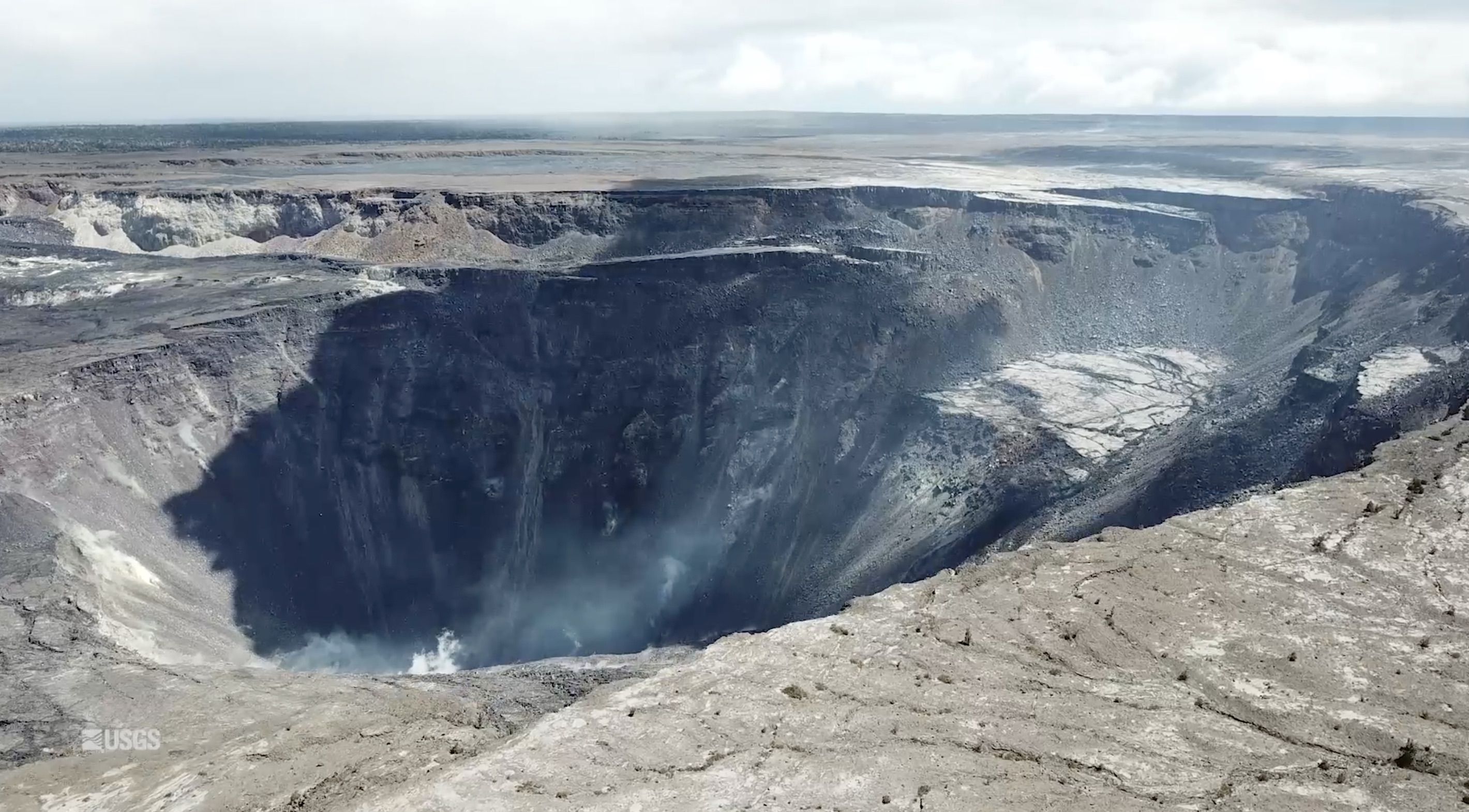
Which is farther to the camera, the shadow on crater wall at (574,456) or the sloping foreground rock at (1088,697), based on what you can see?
the shadow on crater wall at (574,456)

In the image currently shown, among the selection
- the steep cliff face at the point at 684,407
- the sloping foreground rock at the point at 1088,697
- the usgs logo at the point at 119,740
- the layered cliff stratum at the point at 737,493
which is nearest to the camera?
the sloping foreground rock at the point at 1088,697

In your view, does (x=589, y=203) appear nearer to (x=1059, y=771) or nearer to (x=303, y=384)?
(x=303, y=384)

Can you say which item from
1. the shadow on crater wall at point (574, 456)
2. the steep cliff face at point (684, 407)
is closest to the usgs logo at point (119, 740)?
the steep cliff face at point (684, 407)

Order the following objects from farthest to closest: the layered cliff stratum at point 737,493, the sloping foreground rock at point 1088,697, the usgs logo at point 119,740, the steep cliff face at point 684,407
→ 1. the steep cliff face at point 684,407
2. the usgs logo at point 119,740
3. the layered cliff stratum at point 737,493
4. the sloping foreground rock at point 1088,697

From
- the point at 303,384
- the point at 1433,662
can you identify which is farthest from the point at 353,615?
the point at 1433,662

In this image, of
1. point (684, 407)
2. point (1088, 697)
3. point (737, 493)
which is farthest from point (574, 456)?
point (1088, 697)

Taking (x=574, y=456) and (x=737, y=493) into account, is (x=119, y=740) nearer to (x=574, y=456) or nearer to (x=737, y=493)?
(x=574, y=456)

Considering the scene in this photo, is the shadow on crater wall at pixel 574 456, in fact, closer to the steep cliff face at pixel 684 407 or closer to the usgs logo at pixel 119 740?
the steep cliff face at pixel 684 407
